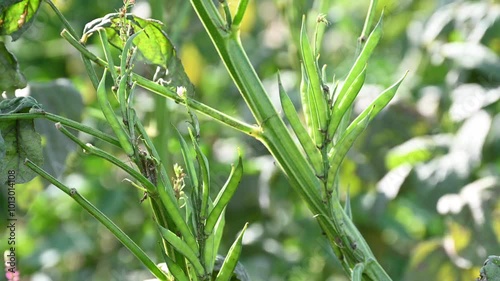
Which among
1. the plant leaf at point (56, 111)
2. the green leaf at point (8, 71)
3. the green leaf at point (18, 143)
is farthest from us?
the plant leaf at point (56, 111)

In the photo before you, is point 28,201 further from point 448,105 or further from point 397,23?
point 397,23

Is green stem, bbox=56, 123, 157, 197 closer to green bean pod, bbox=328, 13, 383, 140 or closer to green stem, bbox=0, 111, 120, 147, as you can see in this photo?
green stem, bbox=0, 111, 120, 147

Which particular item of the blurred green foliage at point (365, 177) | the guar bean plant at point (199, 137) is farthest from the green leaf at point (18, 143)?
the blurred green foliage at point (365, 177)

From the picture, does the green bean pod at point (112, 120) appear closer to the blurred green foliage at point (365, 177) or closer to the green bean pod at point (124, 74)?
the green bean pod at point (124, 74)

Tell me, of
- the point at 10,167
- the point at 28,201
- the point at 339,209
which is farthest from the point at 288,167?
the point at 28,201

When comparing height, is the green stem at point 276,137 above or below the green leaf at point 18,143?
below

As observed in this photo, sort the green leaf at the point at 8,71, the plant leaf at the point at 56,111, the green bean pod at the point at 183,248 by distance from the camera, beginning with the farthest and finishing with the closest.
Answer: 1. the plant leaf at the point at 56,111
2. the green leaf at the point at 8,71
3. the green bean pod at the point at 183,248

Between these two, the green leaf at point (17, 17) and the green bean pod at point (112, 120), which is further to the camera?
the green leaf at point (17, 17)

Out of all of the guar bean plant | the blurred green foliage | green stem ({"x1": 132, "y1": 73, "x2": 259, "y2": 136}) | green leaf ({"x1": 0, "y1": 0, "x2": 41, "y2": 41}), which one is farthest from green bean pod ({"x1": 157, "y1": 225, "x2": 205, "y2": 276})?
the blurred green foliage

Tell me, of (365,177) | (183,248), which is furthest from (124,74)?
(365,177)
